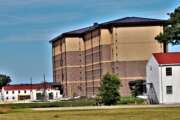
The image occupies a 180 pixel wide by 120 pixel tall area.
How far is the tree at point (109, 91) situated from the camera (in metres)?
85.0

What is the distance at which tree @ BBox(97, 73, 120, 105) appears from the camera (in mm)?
85000

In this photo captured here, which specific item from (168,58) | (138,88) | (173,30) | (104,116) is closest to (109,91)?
(173,30)

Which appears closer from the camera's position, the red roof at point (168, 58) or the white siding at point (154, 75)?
the white siding at point (154, 75)

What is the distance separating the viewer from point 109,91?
85.1 meters

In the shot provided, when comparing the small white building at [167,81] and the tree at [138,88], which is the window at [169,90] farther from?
the tree at [138,88]

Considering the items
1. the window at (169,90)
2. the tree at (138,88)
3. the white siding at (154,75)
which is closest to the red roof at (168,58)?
the white siding at (154,75)

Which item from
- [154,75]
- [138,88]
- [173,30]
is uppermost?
[173,30]

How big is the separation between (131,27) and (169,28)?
3293 inches

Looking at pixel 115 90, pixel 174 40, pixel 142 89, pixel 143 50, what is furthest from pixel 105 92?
pixel 143 50

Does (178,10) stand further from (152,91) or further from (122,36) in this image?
(122,36)

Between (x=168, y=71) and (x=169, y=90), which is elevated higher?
(x=168, y=71)

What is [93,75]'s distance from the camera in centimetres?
18475

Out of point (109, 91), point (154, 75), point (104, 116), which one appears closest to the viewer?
point (104, 116)

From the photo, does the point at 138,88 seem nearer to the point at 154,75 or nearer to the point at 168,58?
the point at 154,75
